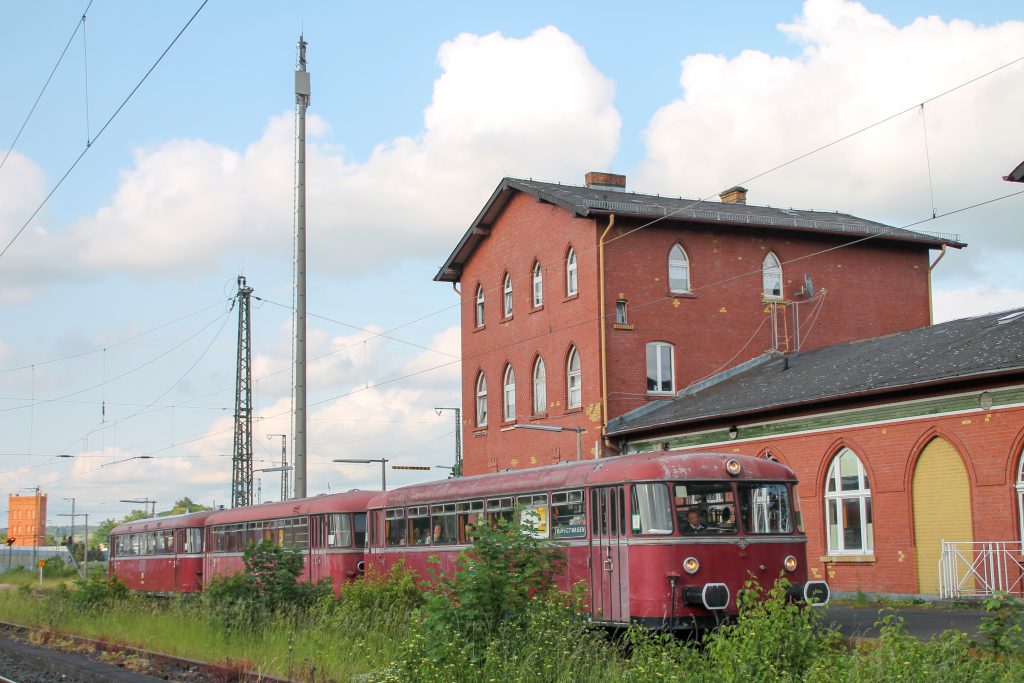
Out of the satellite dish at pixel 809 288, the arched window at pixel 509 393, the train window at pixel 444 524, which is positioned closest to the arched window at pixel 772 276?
the satellite dish at pixel 809 288

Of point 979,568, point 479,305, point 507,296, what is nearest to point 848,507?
point 979,568

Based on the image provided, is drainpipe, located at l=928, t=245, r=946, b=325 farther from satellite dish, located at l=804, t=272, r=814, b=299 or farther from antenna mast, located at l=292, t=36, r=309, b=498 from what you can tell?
antenna mast, located at l=292, t=36, r=309, b=498

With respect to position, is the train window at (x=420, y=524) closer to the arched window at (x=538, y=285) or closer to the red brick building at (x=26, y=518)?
the arched window at (x=538, y=285)

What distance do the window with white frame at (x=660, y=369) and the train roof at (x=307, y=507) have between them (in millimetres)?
10413

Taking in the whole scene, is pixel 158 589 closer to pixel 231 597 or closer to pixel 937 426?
pixel 231 597

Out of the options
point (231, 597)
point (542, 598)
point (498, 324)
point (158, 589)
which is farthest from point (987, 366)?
point (158, 589)

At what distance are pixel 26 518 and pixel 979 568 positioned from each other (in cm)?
4684

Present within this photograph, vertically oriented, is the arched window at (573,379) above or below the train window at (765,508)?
above

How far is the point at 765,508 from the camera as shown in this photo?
15547 millimetres

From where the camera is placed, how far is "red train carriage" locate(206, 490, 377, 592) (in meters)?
25.2

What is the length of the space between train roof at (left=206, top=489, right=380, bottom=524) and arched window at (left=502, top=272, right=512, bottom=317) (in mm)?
10871

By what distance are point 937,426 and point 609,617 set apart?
403 inches

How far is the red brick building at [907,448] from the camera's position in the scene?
21.3m

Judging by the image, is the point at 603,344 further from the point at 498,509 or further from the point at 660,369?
the point at 498,509
